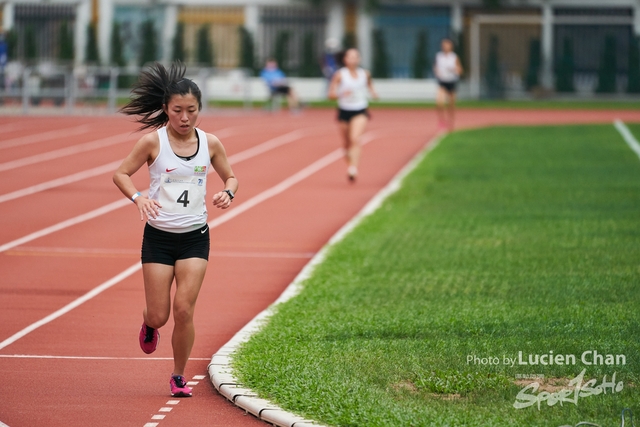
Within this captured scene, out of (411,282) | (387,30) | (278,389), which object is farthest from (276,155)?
(387,30)

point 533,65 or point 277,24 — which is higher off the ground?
point 277,24

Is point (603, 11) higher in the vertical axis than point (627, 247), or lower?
higher

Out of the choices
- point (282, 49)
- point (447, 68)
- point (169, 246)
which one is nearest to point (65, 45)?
point (282, 49)

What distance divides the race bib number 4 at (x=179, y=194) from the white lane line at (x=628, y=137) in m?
18.5

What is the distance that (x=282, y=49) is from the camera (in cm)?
5097

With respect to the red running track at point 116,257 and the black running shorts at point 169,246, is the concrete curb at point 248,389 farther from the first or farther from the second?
the black running shorts at point 169,246

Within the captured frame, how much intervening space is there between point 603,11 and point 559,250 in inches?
1645

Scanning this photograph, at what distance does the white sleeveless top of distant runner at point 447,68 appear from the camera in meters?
30.2

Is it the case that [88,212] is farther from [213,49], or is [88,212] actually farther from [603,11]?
[603,11]

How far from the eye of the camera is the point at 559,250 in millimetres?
12805

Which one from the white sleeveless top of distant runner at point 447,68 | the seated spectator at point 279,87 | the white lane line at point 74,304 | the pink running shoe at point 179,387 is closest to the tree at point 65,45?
the seated spectator at point 279,87

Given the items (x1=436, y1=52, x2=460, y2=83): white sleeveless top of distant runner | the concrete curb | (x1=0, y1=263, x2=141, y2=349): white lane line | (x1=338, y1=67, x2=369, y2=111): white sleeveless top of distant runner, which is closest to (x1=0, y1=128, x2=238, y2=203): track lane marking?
(x1=338, y1=67, x2=369, y2=111): white sleeveless top of distant runner

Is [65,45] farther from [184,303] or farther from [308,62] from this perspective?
[184,303]

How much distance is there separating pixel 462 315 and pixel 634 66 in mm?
37332
